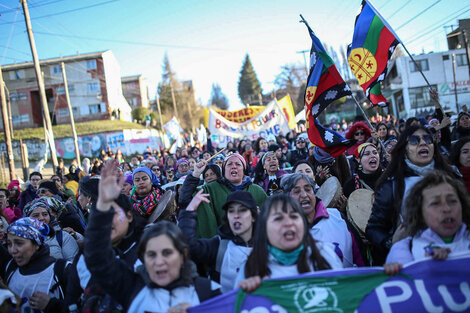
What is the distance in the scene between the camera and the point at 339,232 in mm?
3232

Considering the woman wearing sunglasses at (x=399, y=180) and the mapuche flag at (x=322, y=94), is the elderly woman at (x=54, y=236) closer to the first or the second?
the woman wearing sunglasses at (x=399, y=180)

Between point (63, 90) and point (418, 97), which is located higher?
point (63, 90)

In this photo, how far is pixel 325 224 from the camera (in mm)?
3223

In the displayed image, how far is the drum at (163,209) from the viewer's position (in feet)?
13.2

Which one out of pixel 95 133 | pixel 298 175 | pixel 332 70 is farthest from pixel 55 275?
pixel 95 133

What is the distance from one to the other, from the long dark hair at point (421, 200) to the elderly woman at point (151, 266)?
1.58 m

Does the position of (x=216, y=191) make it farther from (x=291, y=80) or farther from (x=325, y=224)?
(x=291, y=80)

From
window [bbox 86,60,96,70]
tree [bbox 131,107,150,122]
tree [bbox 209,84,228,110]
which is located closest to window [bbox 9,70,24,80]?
window [bbox 86,60,96,70]

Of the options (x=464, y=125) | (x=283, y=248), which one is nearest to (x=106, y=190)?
(x=283, y=248)

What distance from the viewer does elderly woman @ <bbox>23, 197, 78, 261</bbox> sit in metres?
3.63

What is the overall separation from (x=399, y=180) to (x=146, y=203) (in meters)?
2.93

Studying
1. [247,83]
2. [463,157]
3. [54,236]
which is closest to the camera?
[54,236]

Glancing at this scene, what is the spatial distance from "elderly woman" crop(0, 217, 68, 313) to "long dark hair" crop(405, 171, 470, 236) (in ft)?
9.73

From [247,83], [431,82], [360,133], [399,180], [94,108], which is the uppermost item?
[247,83]
